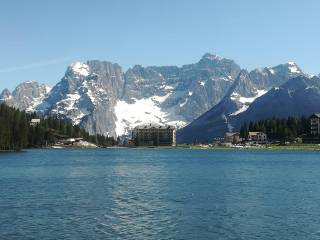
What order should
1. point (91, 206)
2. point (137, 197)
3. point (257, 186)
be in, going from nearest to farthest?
1. point (91, 206)
2. point (137, 197)
3. point (257, 186)

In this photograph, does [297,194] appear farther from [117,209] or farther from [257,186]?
[117,209]

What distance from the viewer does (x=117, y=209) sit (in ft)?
223

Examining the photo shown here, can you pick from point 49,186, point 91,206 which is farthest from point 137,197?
point 49,186

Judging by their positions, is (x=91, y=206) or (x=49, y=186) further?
(x=49, y=186)

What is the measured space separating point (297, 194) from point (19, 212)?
4231 centimetres

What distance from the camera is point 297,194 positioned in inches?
3273

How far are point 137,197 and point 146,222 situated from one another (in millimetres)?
A: 21054

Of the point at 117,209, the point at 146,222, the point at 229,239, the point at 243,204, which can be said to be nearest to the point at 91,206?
the point at 117,209

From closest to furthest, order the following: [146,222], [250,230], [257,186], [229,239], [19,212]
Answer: [229,239], [250,230], [146,222], [19,212], [257,186]

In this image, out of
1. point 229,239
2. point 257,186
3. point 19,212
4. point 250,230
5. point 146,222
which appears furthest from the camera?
point 257,186

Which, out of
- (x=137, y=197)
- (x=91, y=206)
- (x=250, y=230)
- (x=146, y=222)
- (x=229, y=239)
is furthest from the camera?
(x=137, y=197)

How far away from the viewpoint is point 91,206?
232ft

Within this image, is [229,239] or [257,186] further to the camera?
[257,186]

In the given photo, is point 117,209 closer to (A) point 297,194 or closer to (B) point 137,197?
(B) point 137,197
